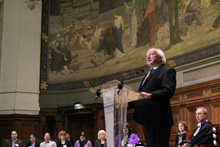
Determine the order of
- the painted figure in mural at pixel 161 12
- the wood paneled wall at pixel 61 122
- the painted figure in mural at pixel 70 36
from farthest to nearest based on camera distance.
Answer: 1. the painted figure in mural at pixel 70 36
2. the wood paneled wall at pixel 61 122
3. the painted figure in mural at pixel 161 12

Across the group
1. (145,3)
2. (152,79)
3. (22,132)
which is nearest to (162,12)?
(145,3)

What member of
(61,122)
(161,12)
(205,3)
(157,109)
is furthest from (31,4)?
(157,109)

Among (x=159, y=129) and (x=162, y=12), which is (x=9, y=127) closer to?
(x=162, y=12)

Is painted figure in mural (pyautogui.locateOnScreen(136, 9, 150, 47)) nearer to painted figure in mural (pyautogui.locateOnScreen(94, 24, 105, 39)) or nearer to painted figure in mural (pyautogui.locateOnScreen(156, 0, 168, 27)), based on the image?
painted figure in mural (pyautogui.locateOnScreen(156, 0, 168, 27))

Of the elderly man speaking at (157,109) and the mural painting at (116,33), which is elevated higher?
the mural painting at (116,33)

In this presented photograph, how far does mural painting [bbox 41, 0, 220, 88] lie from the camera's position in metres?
11.6

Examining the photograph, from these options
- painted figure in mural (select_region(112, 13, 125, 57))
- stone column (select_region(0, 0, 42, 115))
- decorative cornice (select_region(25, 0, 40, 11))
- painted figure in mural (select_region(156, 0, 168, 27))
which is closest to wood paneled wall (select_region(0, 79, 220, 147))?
stone column (select_region(0, 0, 42, 115))

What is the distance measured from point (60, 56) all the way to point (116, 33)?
119 inches

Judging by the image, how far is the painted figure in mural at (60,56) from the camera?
53.3ft

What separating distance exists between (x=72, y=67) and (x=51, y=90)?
141 centimetres

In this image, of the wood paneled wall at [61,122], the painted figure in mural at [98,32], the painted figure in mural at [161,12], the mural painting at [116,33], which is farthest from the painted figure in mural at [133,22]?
the wood paneled wall at [61,122]

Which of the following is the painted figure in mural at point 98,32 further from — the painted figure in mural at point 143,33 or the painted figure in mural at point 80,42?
the painted figure in mural at point 143,33

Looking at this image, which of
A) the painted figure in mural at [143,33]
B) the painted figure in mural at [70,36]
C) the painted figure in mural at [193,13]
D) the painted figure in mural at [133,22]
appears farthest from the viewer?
the painted figure in mural at [70,36]

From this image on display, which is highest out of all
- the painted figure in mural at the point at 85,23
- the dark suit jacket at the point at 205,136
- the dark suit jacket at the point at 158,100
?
the painted figure in mural at the point at 85,23
